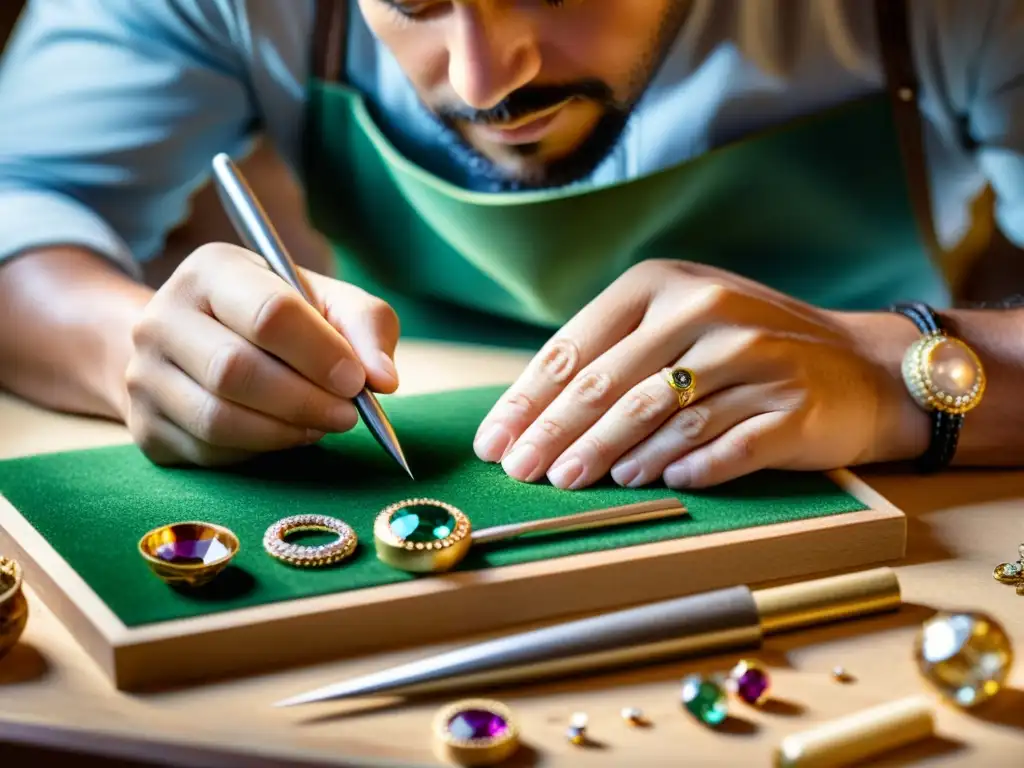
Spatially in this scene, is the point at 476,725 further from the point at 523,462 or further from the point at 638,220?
the point at 638,220

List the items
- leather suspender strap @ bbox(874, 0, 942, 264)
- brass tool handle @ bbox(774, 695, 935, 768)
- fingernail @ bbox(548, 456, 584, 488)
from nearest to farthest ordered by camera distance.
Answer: brass tool handle @ bbox(774, 695, 935, 768), fingernail @ bbox(548, 456, 584, 488), leather suspender strap @ bbox(874, 0, 942, 264)

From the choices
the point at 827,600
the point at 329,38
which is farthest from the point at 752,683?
the point at 329,38

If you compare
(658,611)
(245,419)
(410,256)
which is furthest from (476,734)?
(410,256)

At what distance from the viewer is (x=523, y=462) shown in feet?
3.19

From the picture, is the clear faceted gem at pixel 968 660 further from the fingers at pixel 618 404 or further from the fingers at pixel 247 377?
the fingers at pixel 247 377

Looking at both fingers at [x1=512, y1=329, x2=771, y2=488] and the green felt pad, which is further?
fingers at [x1=512, y1=329, x2=771, y2=488]

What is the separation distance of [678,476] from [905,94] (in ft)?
1.98

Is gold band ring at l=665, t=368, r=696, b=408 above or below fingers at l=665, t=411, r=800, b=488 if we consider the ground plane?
above

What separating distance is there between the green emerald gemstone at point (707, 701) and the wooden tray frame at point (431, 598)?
0.45 feet

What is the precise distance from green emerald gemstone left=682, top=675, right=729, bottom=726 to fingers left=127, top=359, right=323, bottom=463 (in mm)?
408

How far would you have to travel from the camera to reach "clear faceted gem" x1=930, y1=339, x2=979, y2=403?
1080mm

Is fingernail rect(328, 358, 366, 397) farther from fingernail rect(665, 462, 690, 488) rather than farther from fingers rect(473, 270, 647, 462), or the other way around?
fingernail rect(665, 462, 690, 488)

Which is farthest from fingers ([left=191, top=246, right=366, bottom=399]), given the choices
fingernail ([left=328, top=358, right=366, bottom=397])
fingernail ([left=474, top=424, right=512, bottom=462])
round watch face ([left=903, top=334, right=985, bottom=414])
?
round watch face ([left=903, top=334, right=985, bottom=414])

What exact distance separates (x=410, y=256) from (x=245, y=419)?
658 mm
